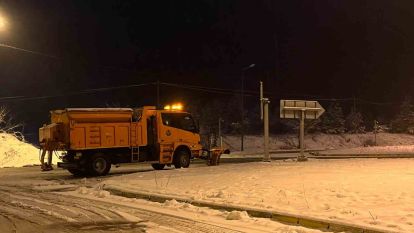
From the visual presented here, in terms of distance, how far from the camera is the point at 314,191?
1338 cm

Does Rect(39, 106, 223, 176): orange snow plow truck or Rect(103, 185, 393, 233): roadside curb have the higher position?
Rect(39, 106, 223, 176): orange snow plow truck

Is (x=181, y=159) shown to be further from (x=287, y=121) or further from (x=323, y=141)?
(x=287, y=121)

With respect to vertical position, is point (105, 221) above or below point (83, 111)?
below

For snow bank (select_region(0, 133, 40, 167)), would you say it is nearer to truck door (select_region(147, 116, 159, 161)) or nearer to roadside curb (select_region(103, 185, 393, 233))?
truck door (select_region(147, 116, 159, 161))

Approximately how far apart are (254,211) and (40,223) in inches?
175

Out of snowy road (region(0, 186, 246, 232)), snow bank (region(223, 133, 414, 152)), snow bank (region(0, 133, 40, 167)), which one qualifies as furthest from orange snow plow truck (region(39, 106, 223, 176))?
snow bank (region(223, 133, 414, 152))

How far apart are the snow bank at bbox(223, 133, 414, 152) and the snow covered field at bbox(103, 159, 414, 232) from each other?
45.2m

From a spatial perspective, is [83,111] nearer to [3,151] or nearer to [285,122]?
[3,151]

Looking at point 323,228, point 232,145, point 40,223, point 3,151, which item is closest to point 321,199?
point 323,228

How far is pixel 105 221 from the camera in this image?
445 inches

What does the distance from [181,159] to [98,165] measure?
4.50 m

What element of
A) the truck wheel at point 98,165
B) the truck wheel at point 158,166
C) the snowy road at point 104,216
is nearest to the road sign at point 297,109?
the truck wheel at point 158,166

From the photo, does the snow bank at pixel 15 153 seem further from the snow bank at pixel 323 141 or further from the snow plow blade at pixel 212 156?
the snow bank at pixel 323 141

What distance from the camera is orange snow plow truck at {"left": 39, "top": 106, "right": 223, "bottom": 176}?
78.6 feet
